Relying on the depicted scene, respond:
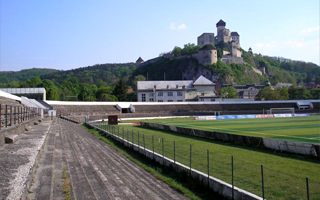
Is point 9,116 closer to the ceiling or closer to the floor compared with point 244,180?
closer to the ceiling

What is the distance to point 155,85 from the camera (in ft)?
496

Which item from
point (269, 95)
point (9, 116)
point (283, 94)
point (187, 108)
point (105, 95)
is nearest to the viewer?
point (9, 116)

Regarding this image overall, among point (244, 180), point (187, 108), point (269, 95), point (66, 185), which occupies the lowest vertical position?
point (66, 185)

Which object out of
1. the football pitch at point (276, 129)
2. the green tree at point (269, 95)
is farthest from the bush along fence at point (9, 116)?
the green tree at point (269, 95)

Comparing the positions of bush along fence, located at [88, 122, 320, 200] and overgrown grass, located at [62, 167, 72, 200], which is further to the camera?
overgrown grass, located at [62, 167, 72, 200]

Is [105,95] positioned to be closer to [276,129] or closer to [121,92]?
[121,92]

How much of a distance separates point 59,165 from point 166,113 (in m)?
77.4

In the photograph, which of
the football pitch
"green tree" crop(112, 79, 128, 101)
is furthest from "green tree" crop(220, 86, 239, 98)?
the football pitch

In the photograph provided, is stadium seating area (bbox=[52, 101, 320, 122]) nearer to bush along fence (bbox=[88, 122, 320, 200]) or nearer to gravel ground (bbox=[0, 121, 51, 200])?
bush along fence (bbox=[88, 122, 320, 200])

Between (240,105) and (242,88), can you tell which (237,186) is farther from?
(242,88)

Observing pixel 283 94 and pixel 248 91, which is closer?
pixel 283 94

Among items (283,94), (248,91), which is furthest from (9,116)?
(248,91)

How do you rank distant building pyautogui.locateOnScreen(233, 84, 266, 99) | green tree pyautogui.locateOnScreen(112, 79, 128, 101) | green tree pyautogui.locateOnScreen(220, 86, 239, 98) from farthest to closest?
distant building pyautogui.locateOnScreen(233, 84, 266, 99), green tree pyautogui.locateOnScreen(220, 86, 239, 98), green tree pyautogui.locateOnScreen(112, 79, 128, 101)

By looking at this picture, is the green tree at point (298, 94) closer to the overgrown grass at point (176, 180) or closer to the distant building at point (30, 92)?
the distant building at point (30, 92)
